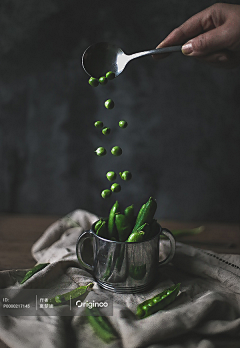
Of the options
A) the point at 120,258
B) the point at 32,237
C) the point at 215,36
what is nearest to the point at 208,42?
the point at 215,36

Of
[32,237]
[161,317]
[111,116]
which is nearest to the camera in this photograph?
[161,317]

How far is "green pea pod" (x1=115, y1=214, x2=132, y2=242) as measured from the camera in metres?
0.86

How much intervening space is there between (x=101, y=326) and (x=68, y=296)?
13 centimetres

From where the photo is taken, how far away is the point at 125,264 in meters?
0.81

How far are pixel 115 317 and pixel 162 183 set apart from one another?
0.89m

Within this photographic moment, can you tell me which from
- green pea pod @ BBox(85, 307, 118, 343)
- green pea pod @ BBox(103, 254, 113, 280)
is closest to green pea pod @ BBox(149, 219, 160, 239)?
green pea pod @ BBox(103, 254, 113, 280)

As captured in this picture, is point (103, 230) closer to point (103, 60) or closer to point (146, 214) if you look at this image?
point (146, 214)

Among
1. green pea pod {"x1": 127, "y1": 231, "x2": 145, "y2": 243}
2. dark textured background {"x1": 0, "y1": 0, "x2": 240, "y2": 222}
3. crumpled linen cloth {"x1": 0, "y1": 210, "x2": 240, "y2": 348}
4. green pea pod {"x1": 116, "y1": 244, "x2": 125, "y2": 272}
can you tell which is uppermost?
dark textured background {"x1": 0, "y1": 0, "x2": 240, "y2": 222}

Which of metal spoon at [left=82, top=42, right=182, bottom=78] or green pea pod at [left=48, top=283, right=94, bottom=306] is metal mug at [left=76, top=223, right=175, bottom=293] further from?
metal spoon at [left=82, top=42, right=182, bottom=78]

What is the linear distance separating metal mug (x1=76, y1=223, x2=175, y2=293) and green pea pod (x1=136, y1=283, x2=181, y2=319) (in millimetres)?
63

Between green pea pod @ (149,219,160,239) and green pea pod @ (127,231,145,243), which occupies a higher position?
green pea pod @ (127,231,145,243)

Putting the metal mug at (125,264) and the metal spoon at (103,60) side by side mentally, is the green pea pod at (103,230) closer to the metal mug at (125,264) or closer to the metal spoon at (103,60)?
the metal mug at (125,264)

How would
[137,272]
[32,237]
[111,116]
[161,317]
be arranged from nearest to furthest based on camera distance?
[161,317]
[137,272]
[32,237]
[111,116]

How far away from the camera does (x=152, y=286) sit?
870 millimetres
